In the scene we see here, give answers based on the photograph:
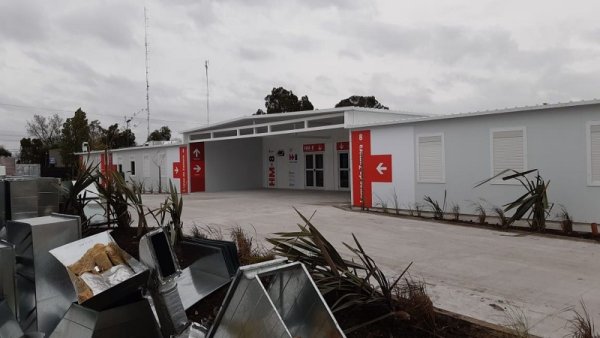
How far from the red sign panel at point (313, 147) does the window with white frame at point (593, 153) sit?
14.0 meters

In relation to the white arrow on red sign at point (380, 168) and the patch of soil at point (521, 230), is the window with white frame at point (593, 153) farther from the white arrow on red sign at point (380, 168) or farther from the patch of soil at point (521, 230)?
the white arrow on red sign at point (380, 168)

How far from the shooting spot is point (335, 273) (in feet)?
12.3

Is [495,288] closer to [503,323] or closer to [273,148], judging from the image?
[503,323]

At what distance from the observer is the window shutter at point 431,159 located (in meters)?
12.0

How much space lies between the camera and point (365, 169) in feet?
A: 45.6

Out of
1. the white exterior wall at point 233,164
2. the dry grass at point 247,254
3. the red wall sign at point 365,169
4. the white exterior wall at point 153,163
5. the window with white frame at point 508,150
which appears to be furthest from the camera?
the white exterior wall at point 153,163

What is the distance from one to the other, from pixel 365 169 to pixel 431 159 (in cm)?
231

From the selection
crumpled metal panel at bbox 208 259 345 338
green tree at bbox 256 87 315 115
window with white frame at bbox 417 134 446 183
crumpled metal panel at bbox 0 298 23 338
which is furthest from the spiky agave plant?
green tree at bbox 256 87 315 115

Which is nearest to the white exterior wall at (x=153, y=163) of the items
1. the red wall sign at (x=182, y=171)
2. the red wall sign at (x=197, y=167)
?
the red wall sign at (x=182, y=171)

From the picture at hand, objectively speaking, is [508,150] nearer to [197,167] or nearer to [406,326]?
[406,326]

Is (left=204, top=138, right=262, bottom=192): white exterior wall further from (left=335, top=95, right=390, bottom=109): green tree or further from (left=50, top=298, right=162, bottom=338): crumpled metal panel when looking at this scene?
(left=335, top=95, right=390, bottom=109): green tree

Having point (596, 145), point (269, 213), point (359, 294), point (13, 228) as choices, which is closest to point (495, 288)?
point (359, 294)

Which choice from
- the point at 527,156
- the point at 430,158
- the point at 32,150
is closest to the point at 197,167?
the point at 430,158

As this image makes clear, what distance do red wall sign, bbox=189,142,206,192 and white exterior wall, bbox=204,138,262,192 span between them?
230 mm
